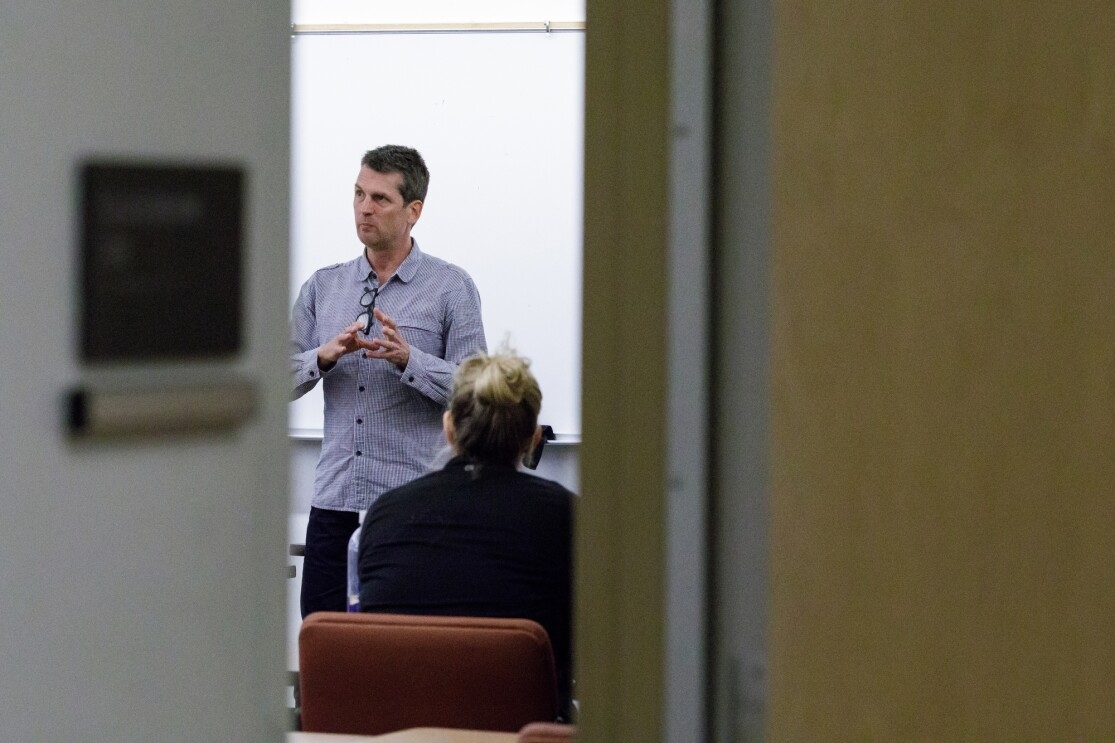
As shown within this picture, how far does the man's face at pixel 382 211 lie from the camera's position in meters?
2.86

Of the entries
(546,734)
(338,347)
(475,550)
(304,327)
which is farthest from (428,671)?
(304,327)

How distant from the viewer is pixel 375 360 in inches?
109

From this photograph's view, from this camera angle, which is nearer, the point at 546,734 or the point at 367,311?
the point at 546,734

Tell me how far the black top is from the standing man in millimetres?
520

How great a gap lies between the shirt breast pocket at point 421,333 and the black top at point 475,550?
1.94ft

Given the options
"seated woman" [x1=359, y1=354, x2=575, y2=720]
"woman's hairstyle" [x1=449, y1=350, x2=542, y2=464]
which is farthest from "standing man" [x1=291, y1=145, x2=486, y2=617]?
"seated woman" [x1=359, y1=354, x2=575, y2=720]

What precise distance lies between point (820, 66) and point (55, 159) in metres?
0.49

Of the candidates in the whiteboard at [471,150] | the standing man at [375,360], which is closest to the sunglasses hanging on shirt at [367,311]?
the standing man at [375,360]

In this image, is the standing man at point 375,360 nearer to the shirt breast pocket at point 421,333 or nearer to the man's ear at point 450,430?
the shirt breast pocket at point 421,333

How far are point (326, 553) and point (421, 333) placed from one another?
0.55 m

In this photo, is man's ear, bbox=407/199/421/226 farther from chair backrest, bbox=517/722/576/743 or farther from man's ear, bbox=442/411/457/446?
chair backrest, bbox=517/722/576/743

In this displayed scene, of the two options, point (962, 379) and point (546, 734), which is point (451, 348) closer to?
point (546, 734)

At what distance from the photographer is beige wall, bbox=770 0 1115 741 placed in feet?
2.93

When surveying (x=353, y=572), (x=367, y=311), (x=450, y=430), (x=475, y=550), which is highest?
(x=367, y=311)
